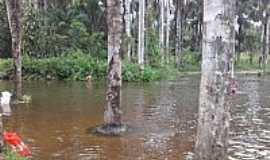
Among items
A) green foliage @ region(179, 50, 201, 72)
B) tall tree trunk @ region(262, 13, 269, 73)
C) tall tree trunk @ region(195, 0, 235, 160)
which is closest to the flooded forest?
tall tree trunk @ region(195, 0, 235, 160)

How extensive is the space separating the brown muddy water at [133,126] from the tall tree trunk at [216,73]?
3.82m

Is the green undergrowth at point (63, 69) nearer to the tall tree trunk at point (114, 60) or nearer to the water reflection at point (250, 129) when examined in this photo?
the water reflection at point (250, 129)

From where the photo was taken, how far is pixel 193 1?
51.8 metres

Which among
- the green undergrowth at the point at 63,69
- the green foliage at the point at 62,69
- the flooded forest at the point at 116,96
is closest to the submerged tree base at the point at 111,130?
the flooded forest at the point at 116,96

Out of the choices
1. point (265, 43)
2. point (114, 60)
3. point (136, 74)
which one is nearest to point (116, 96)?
point (114, 60)

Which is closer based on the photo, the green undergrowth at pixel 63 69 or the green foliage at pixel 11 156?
the green foliage at pixel 11 156

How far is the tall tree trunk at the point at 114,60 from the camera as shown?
11625 mm

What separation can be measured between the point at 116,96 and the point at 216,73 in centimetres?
613

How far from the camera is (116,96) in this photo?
11.9 m

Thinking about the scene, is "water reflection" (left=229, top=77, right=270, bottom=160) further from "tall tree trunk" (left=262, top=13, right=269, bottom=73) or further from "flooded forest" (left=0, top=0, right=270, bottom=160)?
"tall tree trunk" (left=262, top=13, right=269, bottom=73)

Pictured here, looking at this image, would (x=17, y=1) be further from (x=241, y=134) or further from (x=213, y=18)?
(x=213, y=18)

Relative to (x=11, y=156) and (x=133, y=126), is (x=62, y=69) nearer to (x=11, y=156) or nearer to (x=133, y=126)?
(x=133, y=126)

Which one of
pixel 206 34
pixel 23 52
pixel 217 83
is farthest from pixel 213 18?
pixel 23 52

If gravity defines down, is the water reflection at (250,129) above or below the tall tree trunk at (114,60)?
below
